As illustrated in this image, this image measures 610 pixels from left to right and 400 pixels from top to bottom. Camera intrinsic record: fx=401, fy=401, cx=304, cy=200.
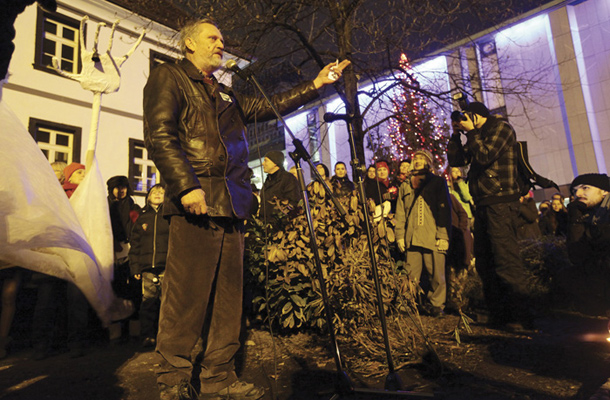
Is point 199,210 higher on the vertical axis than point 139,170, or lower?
lower

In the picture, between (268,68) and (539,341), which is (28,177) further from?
(268,68)

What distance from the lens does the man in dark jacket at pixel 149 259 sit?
467 centimetres

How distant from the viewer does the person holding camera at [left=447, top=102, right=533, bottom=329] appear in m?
3.78

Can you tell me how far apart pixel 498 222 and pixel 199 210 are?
→ 9.70ft

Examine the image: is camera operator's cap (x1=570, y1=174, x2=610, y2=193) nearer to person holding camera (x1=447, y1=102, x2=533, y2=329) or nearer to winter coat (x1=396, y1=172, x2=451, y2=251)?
person holding camera (x1=447, y1=102, x2=533, y2=329)

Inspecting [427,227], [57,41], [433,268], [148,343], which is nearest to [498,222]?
[427,227]

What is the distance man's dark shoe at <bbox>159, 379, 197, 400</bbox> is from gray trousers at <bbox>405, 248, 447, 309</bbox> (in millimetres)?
2989

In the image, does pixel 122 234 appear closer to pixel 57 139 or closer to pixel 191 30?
pixel 191 30

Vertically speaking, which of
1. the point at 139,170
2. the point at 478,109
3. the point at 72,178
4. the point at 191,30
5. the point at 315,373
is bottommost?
the point at 315,373

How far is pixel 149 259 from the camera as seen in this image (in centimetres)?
481

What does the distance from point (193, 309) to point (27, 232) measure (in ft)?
4.63

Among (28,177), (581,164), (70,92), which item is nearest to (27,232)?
(28,177)

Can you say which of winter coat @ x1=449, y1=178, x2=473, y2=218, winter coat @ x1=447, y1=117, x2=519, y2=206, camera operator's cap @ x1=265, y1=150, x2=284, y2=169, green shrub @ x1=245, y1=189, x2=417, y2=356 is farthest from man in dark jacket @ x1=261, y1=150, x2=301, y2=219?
winter coat @ x1=449, y1=178, x2=473, y2=218

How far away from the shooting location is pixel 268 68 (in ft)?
25.6
